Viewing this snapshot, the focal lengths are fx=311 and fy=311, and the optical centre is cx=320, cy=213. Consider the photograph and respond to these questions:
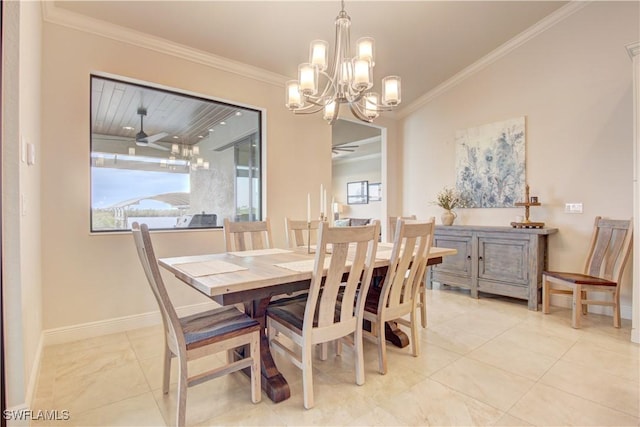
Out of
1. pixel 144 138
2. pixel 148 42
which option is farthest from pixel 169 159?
pixel 148 42

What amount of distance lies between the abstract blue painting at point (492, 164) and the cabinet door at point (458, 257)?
0.64 m

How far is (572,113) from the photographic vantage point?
3.44m

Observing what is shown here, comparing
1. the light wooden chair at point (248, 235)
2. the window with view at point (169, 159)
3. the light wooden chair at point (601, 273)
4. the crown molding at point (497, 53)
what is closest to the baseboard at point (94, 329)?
the window with view at point (169, 159)

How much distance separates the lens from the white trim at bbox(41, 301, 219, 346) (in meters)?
2.52

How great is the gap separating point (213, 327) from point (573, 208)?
A: 12.7ft

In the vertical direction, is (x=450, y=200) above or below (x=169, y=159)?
below

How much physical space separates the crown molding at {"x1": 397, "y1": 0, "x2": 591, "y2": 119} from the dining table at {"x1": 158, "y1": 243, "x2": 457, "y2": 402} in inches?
125

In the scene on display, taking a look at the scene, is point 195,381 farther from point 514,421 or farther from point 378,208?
point 378,208

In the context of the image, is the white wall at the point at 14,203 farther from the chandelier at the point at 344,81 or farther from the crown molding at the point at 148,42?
the chandelier at the point at 344,81

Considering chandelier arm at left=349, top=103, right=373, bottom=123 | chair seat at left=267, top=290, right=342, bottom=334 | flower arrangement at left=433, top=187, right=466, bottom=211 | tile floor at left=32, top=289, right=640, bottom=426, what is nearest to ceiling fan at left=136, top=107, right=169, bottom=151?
tile floor at left=32, top=289, right=640, bottom=426

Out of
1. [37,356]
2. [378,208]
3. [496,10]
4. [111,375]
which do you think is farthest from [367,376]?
[378,208]

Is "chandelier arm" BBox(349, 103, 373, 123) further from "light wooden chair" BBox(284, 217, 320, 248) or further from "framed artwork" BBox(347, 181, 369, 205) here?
"framed artwork" BBox(347, 181, 369, 205)

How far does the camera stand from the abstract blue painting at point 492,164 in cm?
386

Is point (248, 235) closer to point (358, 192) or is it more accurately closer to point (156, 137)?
point (156, 137)
